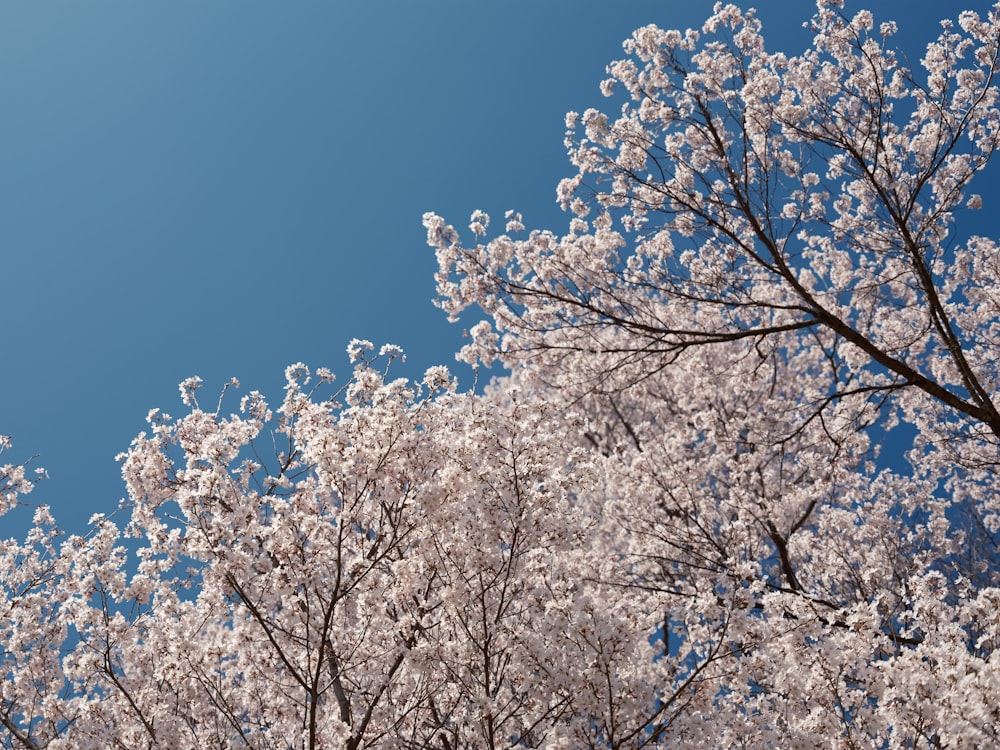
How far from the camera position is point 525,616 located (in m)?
5.66

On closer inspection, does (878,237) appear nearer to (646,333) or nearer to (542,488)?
(646,333)

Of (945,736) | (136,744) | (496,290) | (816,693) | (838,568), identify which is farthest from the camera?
(838,568)

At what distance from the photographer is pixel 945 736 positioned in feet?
12.2

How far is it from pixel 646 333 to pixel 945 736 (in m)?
5.00

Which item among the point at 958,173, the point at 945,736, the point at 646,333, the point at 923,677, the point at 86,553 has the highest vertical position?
the point at 958,173

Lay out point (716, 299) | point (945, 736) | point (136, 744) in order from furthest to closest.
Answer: point (716, 299) → point (136, 744) → point (945, 736)

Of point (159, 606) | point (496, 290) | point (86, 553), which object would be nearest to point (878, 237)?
point (496, 290)

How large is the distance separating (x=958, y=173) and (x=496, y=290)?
641cm

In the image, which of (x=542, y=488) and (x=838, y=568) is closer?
(x=542, y=488)

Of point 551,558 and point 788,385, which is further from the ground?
point 788,385

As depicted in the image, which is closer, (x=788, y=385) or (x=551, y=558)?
(x=551, y=558)

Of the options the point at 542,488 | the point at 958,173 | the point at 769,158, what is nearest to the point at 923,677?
the point at 542,488

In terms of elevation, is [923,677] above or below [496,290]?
below

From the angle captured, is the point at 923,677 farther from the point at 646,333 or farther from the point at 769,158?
the point at 769,158
